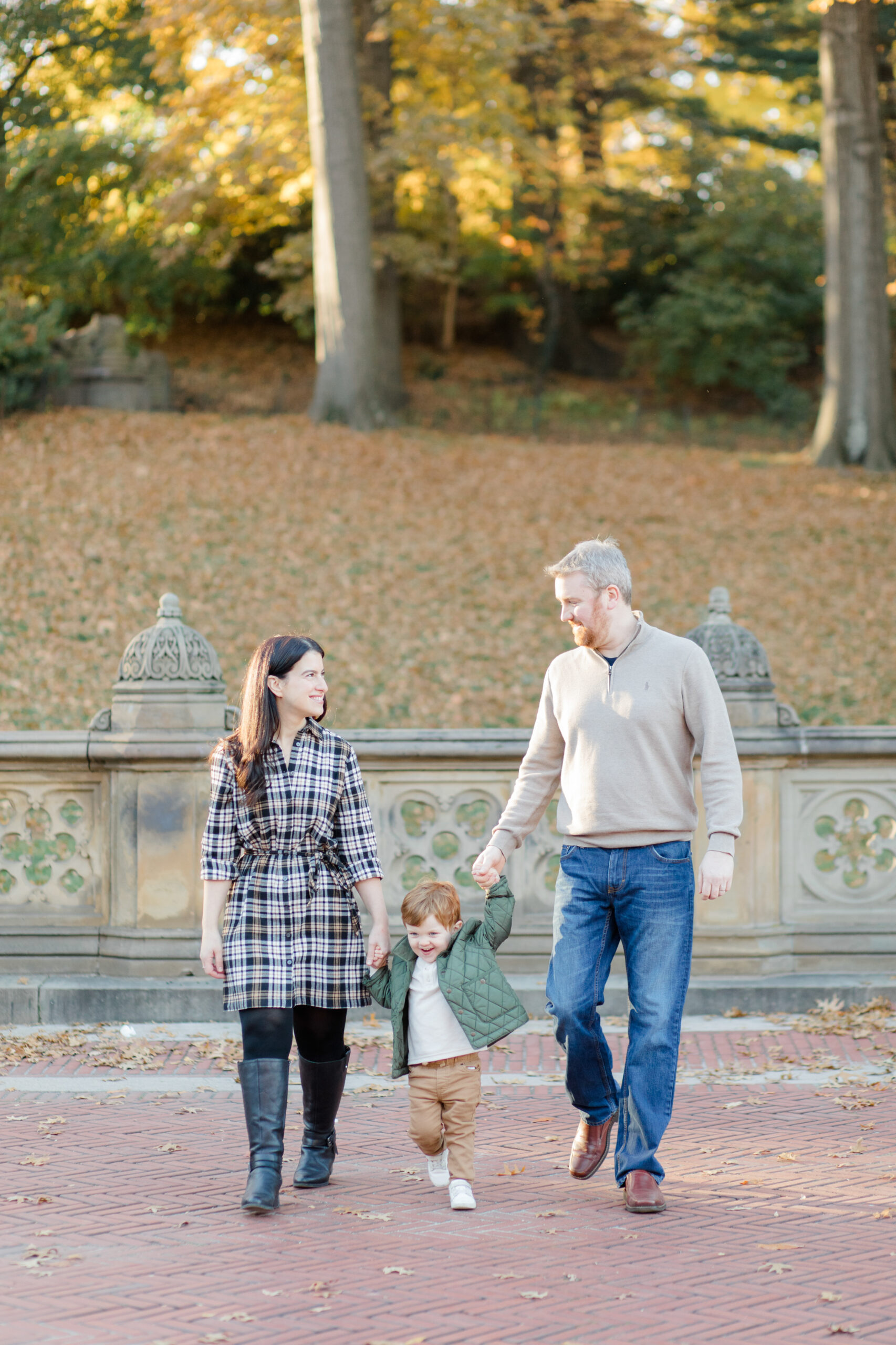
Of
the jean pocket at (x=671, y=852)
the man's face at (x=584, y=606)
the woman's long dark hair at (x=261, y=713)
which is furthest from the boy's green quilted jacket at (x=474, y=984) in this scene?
the man's face at (x=584, y=606)

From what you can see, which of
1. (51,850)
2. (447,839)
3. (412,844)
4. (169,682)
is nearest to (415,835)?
(412,844)

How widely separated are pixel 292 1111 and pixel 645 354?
93.4 ft

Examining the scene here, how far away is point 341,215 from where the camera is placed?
20500mm

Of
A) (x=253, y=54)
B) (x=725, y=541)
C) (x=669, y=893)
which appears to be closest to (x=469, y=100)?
(x=253, y=54)

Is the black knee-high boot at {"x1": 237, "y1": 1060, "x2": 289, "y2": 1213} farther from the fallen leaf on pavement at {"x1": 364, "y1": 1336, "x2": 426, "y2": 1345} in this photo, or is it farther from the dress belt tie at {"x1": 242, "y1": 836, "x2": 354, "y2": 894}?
the fallen leaf on pavement at {"x1": 364, "y1": 1336, "x2": 426, "y2": 1345}

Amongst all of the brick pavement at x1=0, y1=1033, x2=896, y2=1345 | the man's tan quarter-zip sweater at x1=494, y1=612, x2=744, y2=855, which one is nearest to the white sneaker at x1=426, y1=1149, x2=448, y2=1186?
the brick pavement at x1=0, y1=1033, x2=896, y2=1345

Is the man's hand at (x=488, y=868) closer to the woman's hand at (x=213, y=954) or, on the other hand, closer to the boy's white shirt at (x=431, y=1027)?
the boy's white shirt at (x=431, y=1027)

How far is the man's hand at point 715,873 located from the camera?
4.02 metres

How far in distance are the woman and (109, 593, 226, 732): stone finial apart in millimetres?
2619

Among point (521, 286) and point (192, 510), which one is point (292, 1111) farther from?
point (521, 286)

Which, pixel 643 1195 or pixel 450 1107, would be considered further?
pixel 450 1107

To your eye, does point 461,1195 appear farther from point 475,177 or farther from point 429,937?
point 475,177

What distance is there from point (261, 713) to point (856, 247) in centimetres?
1954

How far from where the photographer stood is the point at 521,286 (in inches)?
1361
